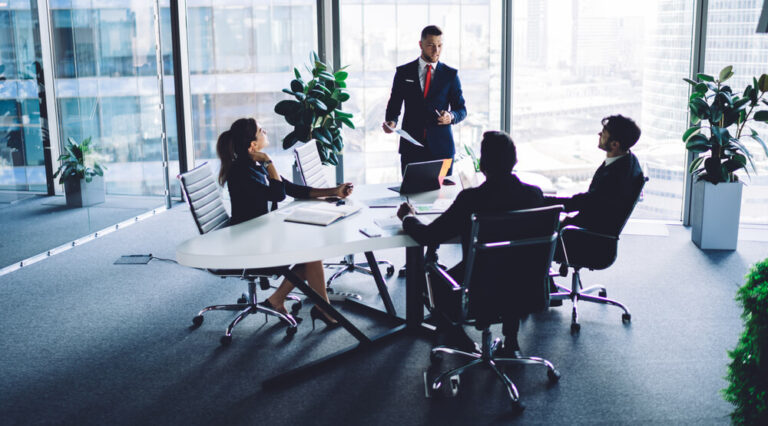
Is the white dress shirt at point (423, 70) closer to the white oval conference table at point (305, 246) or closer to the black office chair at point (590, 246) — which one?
the white oval conference table at point (305, 246)

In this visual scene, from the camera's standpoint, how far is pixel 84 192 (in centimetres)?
655

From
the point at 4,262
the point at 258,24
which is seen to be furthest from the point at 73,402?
the point at 258,24

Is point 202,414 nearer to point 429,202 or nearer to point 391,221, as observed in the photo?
point 391,221

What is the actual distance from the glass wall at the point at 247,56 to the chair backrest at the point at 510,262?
4707 mm

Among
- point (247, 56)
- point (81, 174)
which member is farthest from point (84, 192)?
point (247, 56)

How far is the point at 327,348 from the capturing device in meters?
4.04

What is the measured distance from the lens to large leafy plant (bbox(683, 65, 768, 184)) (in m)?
5.61

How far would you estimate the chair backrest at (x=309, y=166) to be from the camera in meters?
4.71

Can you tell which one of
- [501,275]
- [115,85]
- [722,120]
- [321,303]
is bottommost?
[321,303]

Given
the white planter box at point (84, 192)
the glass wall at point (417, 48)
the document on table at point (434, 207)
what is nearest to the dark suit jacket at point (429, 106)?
the document on table at point (434, 207)

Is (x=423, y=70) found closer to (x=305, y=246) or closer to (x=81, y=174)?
(x=305, y=246)

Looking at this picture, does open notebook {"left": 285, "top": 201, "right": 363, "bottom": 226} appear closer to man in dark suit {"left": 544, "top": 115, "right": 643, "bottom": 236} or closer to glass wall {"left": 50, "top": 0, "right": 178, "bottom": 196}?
man in dark suit {"left": 544, "top": 115, "right": 643, "bottom": 236}

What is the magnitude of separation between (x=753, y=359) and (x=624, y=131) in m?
2.10

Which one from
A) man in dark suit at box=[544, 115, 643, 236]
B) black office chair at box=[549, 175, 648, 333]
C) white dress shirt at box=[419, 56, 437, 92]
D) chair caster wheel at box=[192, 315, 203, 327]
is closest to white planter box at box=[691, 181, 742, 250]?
black office chair at box=[549, 175, 648, 333]
